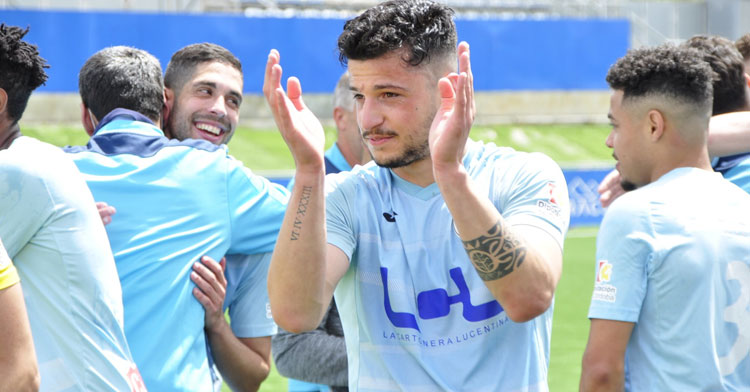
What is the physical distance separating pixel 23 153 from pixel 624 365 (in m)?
1.94

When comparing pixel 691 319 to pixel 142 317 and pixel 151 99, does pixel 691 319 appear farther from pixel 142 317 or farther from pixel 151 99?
pixel 151 99

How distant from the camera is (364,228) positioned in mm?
2744

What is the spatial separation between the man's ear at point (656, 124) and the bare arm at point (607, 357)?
0.64m

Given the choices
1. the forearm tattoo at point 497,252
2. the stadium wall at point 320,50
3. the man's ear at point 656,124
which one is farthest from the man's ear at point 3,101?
the stadium wall at point 320,50

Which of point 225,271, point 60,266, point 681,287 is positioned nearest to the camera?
point 60,266

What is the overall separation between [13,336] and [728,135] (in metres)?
2.50

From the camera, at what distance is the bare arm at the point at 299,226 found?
8.05ft

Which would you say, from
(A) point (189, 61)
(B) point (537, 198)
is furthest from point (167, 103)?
(B) point (537, 198)

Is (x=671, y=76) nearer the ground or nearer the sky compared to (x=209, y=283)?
nearer the sky

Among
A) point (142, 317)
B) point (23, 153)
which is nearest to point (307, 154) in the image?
point (23, 153)

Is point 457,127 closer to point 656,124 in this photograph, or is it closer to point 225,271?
point 656,124

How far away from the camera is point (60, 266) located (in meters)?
2.62

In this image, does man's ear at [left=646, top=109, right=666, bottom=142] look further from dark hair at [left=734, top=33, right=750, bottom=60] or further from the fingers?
the fingers

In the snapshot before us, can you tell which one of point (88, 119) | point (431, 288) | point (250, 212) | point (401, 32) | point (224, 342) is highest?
point (401, 32)
